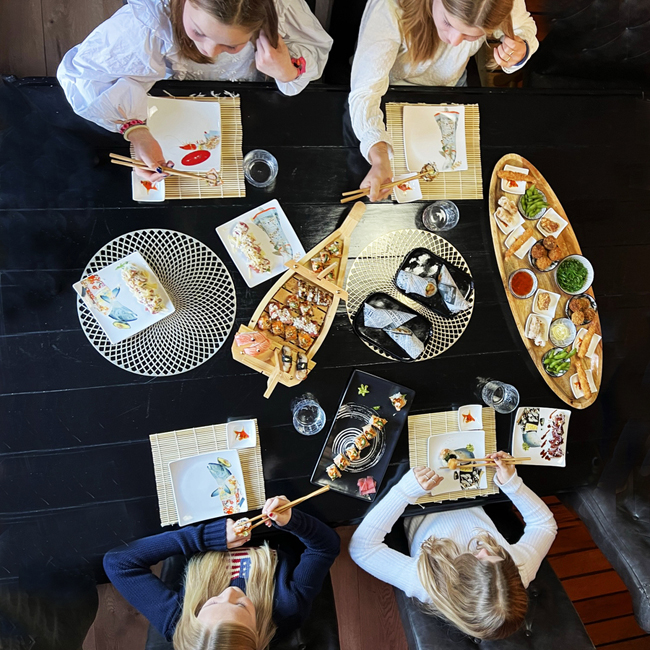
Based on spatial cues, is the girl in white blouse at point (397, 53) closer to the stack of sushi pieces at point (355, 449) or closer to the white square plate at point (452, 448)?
the stack of sushi pieces at point (355, 449)

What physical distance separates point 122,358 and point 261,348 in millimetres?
497

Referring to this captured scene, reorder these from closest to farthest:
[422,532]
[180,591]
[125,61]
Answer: [125,61] → [180,591] → [422,532]

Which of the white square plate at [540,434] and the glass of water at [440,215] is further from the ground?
the glass of water at [440,215]

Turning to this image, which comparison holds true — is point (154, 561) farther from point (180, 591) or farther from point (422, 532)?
point (422, 532)

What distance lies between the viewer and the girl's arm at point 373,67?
183 cm

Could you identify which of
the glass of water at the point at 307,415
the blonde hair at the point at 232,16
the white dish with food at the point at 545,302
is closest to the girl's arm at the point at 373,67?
the blonde hair at the point at 232,16

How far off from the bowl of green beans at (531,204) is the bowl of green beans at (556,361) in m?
0.57

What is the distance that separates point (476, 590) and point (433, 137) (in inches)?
67.6

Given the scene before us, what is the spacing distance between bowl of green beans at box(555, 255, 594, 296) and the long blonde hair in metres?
0.91

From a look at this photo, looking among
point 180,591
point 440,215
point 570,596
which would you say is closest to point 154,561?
point 180,591

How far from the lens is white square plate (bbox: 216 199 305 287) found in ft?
6.05

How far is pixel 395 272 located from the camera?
1975 millimetres

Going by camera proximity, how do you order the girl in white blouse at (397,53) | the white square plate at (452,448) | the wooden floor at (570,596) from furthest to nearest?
the wooden floor at (570,596), the white square plate at (452,448), the girl in white blouse at (397,53)

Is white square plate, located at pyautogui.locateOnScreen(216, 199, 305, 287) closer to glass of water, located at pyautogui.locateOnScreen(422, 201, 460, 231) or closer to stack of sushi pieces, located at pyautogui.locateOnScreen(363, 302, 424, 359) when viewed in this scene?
stack of sushi pieces, located at pyautogui.locateOnScreen(363, 302, 424, 359)
